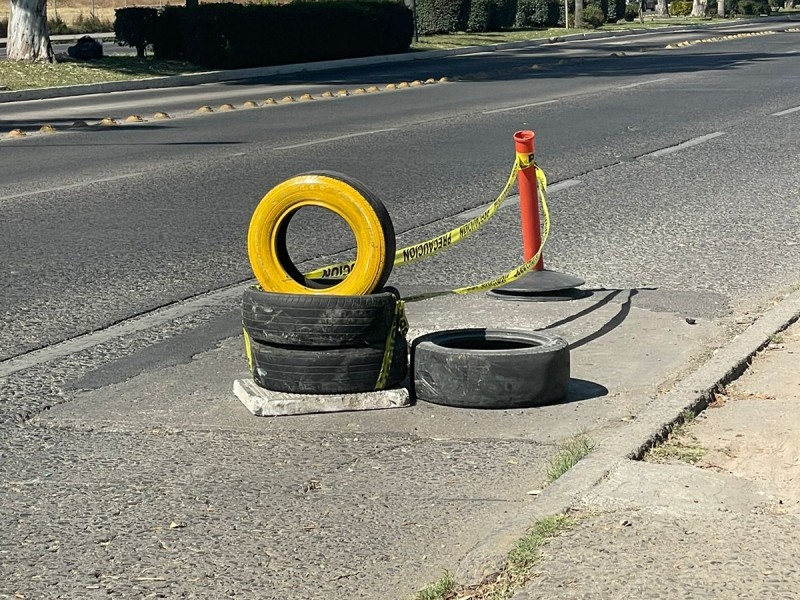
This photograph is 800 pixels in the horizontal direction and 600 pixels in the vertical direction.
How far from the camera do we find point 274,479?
14.7ft

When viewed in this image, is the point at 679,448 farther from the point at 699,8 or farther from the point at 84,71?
the point at 699,8

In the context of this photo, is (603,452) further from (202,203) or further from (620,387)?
(202,203)

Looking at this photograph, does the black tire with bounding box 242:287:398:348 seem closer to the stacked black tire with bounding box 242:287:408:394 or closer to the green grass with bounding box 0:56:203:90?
the stacked black tire with bounding box 242:287:408:394

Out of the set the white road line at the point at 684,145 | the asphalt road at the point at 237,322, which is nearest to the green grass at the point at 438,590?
the asphalt road at the point at 237,322

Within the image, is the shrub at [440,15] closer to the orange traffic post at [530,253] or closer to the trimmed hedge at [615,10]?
the trimmed hedge at [615,10]

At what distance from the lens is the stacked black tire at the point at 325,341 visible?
5.25 meters

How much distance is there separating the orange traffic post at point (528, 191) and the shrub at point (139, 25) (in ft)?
88.1

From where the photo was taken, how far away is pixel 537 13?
58.2m

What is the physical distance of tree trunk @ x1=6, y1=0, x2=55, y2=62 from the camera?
2903 cm

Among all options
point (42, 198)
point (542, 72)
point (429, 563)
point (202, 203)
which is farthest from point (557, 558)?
point (542, 72)

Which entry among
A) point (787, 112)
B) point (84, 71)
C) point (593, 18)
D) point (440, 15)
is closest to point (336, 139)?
point (787, 112)

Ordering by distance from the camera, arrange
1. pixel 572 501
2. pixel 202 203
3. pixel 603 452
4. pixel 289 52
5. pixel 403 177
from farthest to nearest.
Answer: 1. pixel 289 52
2. pixel 403 177
3. pixel 202 203
4. pixel 603 452
5. pixel 572 501

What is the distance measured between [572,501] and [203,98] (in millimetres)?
20959

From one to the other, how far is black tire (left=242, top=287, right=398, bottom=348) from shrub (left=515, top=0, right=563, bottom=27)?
175 ft
